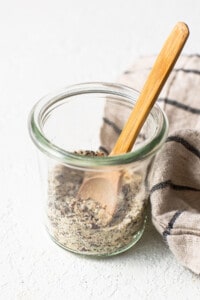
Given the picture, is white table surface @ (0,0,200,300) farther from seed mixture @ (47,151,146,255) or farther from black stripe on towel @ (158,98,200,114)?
black stripe on towel @ (158,98,200,114)

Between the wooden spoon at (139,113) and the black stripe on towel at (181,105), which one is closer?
the wooden spoon at (139,113)

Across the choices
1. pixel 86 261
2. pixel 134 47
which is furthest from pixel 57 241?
pixel 134 47

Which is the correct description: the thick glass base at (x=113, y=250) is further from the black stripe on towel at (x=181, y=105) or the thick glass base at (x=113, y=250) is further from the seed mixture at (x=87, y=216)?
the black stripe on towel at (x=181, y=105)

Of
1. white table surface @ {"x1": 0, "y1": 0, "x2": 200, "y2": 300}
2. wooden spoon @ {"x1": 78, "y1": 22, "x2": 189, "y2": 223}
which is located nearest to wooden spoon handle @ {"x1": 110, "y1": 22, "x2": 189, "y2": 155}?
wooden spoon @ {"x1": 78, "y1": 22, "x2": 189, "y2": 223}

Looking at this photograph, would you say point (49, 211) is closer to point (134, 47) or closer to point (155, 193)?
point (155, 193)

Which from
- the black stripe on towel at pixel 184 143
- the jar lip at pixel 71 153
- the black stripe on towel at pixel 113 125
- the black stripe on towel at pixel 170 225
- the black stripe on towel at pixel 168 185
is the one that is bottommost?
the black stripe on towel at pixel 170 225

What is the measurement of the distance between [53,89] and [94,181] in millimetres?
236

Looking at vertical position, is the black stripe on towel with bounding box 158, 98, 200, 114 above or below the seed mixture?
above

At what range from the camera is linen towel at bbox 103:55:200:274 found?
54 centimetres

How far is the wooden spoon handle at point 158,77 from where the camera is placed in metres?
0.53

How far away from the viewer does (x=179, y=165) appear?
1.93 ft

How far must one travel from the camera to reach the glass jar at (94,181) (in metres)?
0.51

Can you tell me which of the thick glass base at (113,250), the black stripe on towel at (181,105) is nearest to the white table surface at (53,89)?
the thick glass base at (113,250)

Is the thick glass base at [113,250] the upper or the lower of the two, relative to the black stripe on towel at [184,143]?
lower
